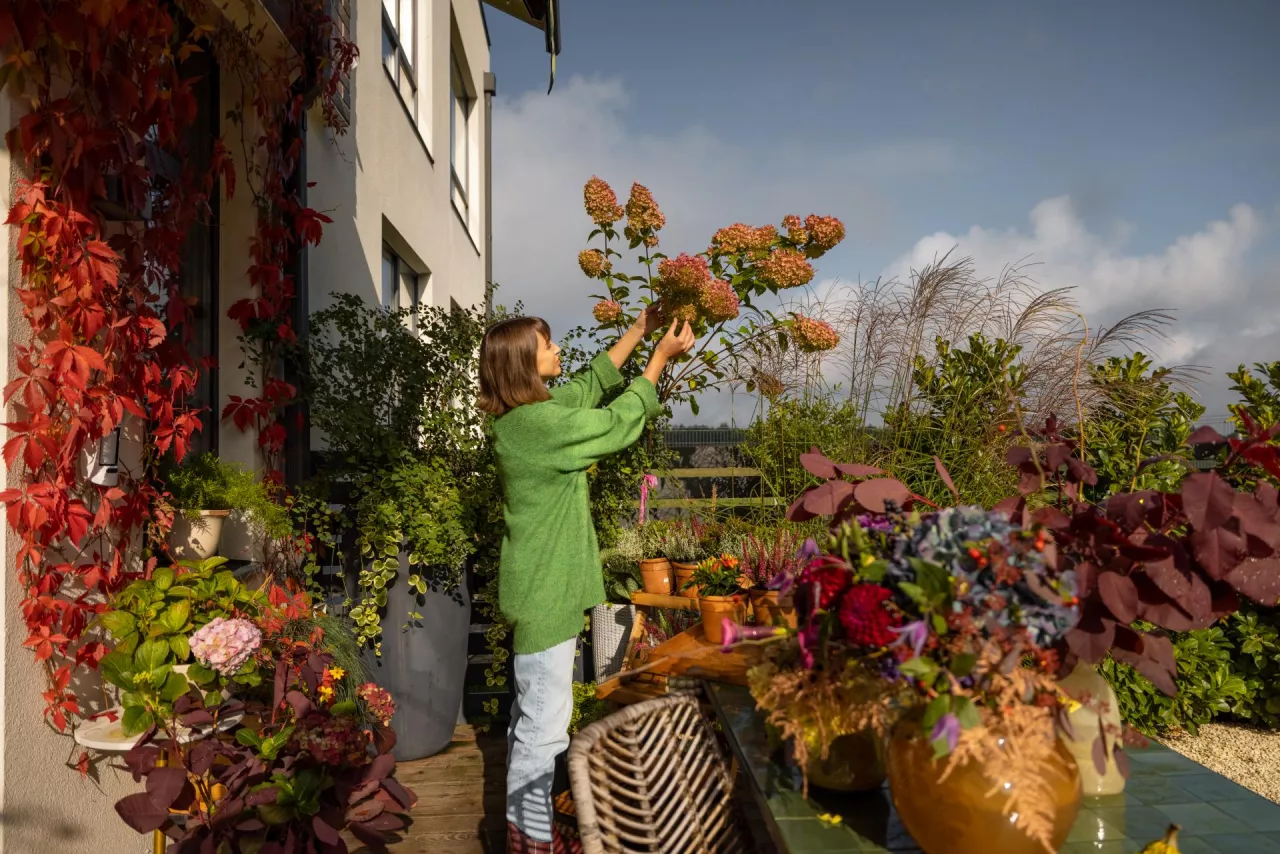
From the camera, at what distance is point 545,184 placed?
471 inches

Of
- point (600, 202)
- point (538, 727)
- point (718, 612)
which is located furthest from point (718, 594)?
point (600, 202)

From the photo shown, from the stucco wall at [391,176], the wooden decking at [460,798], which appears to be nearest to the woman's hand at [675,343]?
the wooden decking at [460,798]

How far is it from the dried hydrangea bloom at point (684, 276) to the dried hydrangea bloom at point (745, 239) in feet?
1.04

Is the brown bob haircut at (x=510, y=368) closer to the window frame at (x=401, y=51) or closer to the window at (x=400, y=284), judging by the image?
the window at (x=400, y=284)

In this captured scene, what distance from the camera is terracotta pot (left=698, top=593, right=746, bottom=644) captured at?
2.53 m

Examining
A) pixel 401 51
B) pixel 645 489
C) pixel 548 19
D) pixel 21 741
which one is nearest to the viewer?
pixel 21 741

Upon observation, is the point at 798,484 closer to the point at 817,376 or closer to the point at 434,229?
the point at 817,376

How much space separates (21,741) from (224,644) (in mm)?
459

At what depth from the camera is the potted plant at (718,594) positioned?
255 centimetres

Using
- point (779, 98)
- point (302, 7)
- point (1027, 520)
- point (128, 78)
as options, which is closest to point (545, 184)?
point (779, 98)

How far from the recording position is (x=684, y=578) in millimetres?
3441

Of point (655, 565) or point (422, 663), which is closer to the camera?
point (422, 663)

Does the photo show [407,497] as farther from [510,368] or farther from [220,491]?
[510,368]

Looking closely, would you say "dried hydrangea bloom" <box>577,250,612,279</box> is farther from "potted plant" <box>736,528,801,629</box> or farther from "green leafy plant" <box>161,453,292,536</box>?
"green leafy plant" <box>161,453,292,536</box>
